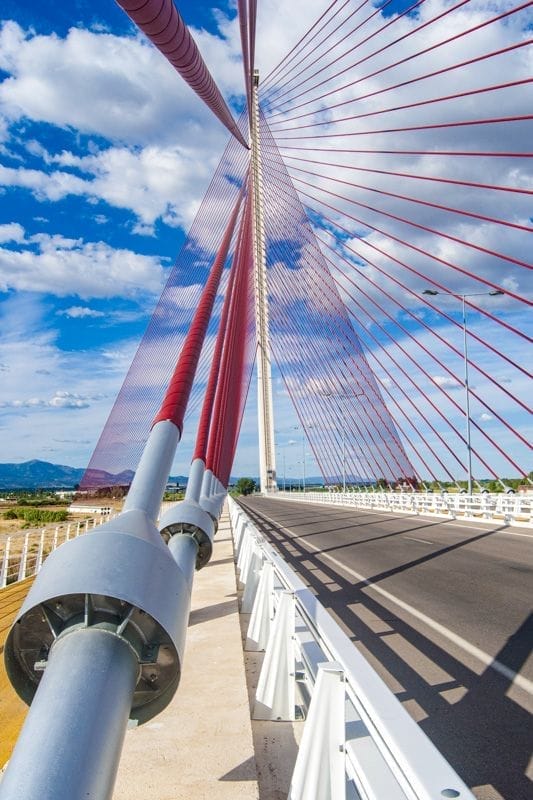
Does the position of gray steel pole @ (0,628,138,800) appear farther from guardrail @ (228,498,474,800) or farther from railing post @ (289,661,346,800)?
railing post @ (289,661,346,800)

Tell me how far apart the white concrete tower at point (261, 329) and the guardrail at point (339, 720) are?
38251mm

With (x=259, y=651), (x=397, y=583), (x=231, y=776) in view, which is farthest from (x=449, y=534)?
(x=231, y=776)

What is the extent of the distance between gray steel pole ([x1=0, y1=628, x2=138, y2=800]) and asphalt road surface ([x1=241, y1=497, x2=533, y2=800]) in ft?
8.86

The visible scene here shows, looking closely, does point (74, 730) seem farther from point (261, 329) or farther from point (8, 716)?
point (261, 329)

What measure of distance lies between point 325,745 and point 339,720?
146 mm

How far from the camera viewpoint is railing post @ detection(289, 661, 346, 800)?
10.7 ft

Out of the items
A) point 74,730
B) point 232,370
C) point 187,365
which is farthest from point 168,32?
point 232,370

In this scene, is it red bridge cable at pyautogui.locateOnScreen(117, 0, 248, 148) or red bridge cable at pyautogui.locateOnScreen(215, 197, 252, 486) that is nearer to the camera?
red bridge cable at pyautogui.locateOnScreen(117, 0, 248, 148)

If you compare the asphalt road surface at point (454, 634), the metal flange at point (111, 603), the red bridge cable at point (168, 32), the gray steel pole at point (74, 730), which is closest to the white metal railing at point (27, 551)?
the metal flange at point (111, 603)

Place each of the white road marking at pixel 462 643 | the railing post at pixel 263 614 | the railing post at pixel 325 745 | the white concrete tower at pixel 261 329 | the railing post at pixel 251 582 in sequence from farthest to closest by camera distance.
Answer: the white concrete tower at pixel 261 329 → the railing post at pixel 251 582 → the railing post at pixel 263 614 → the white road marking at pixel 462 643 → the railing post at pixel 325 745

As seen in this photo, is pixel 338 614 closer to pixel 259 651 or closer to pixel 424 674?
pixel 259 651

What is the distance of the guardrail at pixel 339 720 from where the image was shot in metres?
2.36

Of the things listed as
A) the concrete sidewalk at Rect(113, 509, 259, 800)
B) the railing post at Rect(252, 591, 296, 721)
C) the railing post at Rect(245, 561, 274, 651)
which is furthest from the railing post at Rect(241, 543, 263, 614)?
the railing post at Rect(252, 591, 296, 721)

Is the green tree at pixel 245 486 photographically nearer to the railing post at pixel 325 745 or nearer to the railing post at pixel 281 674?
the railing post at pixel 281 674
